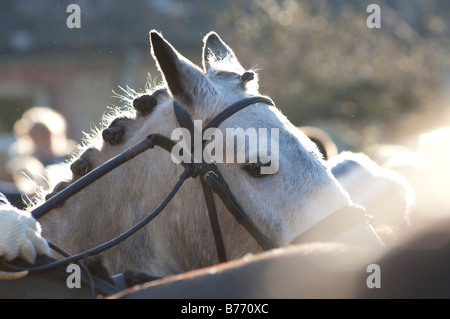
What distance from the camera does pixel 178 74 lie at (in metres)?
3.14

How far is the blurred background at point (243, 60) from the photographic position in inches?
691

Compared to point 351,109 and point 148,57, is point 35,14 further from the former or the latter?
point 351,109

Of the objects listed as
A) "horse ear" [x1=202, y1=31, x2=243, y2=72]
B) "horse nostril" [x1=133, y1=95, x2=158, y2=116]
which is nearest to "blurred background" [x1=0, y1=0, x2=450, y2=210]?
"horse ear" [x1=202, y1=31, x2=243, y2=72]

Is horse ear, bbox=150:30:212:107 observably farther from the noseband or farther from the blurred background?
the blurred background

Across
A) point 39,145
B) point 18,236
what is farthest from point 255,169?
point 39,145

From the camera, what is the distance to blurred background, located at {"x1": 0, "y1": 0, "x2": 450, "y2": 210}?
17.5 m

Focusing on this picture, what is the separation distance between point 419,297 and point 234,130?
1421 millimetres

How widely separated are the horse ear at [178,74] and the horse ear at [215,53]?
1.94ft

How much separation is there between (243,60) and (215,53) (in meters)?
13.2

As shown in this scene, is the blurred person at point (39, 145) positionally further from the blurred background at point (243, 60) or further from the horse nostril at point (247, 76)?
the blurred background at point (243, 60)

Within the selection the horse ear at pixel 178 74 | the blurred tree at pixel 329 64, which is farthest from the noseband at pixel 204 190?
the blurred tree at pixel 329 64

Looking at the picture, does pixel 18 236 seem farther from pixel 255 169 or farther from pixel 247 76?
pixel 247 76

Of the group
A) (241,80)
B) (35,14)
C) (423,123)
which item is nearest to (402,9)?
(423,123)

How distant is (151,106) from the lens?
348cm
